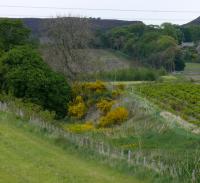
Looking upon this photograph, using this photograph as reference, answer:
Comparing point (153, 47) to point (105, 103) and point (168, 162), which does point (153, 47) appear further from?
point (168, 162)

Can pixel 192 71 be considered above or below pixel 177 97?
below

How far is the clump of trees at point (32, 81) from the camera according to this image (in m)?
52.8

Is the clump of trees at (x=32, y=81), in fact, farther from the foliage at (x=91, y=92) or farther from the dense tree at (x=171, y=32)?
the dense tree at (x=171, y=32)

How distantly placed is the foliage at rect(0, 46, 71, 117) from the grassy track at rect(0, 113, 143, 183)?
26151 mm

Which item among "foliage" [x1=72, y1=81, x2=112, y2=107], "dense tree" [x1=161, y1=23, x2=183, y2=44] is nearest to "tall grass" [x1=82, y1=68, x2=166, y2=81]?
"foliage" [x1=72, y1=81, x2=112, y2=107]

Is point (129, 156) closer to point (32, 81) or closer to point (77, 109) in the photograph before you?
point (32, 81)

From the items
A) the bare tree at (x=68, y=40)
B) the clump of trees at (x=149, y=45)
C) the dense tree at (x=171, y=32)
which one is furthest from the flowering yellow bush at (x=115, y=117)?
the dense tree at (x=171, y=32)

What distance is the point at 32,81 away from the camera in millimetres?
52594

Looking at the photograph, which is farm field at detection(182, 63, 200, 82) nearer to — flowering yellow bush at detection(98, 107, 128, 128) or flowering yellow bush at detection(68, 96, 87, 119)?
flowering yellow bush at detection(68, 96, 87, 119)

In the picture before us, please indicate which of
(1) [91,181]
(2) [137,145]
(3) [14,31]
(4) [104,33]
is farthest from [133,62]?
(1) [91,181]

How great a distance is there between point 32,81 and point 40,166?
33.9 m

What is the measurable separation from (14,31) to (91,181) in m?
47.8

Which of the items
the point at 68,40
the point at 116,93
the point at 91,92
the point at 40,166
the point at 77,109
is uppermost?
the point at 40,166

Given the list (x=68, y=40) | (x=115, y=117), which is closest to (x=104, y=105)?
(x=115, y=117)
